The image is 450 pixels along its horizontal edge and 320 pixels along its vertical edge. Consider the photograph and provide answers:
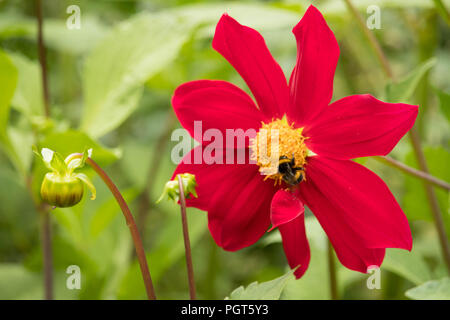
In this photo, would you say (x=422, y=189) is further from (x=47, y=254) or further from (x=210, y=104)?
(x=47, y=254)

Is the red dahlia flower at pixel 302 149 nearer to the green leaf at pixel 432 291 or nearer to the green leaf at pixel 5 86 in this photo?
the green leaf at pixel 432 291

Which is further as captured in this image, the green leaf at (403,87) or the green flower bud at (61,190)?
the green leaf at (403,87)

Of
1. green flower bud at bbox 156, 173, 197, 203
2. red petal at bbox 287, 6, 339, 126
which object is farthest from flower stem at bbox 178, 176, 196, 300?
red petal at bbox 287, 6, 339, 126

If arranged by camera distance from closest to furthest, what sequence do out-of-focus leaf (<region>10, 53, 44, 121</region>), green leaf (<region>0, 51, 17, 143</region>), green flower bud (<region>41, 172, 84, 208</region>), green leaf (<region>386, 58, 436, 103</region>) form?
green flower bud (<region>41, 172, 84, 208</region>)
green leaf (<region>386, 58, 436, 103</region>)
green leaf (<region>0, 51, 17, 143</region>)
out-of-focus leaf (<region>10, 53, 44, 121</region>)

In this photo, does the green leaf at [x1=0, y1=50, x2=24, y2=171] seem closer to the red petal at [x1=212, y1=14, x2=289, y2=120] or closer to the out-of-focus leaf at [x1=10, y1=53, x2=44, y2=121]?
the out-of-focus leaf at [x1=10, y1=53, x2=44, y2=121]

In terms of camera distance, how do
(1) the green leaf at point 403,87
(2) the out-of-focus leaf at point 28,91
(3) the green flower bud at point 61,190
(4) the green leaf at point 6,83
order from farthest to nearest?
(2) the out-of-focus leaf at point 28,91, (4) the green leaf at point 6,83, (1) the green leaf at point 403,87, (3) the green flower bud at point 61,190

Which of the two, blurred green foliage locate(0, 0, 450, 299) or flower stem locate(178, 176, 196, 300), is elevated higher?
blurred green foliage locate(0, 0, 450, 299)

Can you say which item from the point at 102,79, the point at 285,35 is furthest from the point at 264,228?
the point at 285,35

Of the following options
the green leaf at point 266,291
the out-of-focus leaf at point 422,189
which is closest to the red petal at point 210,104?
the green leaf at point 266,291
